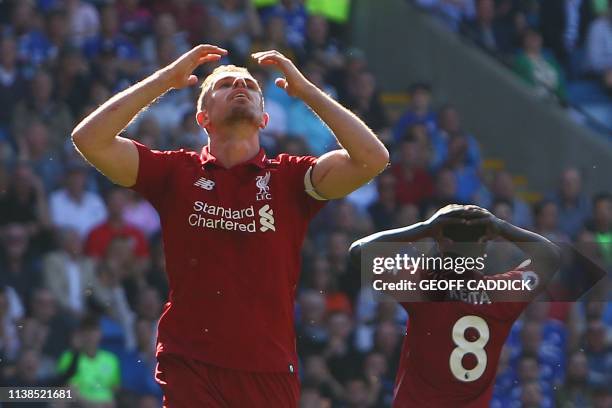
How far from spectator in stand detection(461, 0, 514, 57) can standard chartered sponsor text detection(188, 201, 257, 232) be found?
10.4 m

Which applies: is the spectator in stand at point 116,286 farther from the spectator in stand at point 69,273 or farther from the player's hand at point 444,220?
the player's hand at point 444,220

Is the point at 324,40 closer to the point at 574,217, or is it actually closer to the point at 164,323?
the point at 574,217

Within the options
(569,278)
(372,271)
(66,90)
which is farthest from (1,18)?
(372,271)

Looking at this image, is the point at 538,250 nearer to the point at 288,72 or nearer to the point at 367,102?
the point at 288,72

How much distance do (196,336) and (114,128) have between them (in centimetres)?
90

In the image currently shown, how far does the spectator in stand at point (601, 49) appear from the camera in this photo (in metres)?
16.8

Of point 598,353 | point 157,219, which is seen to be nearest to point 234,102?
point 157,219

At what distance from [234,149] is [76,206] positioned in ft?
19.4

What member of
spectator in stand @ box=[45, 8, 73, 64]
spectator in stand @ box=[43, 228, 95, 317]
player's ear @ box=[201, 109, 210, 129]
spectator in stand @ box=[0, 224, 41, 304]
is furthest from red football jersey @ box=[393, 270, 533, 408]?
spectator in stand @ box=[45, 8, 73, 64]

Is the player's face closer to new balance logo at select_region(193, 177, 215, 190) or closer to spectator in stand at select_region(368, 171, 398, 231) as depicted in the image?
new balance logo at select_region(193, 177, 215, 190)

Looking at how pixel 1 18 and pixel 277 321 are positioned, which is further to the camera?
pixel 1 18

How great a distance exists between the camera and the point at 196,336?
6.54 metres

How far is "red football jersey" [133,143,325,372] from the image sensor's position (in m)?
6.53

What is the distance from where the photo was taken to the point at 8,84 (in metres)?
13.0
